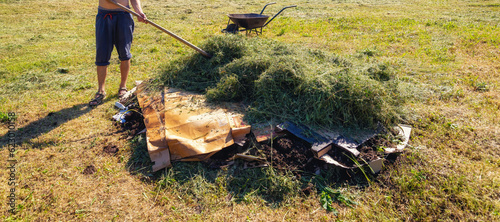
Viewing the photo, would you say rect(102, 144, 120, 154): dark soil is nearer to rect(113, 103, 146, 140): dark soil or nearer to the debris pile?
rect(113, 103, 146, 140): dark soil

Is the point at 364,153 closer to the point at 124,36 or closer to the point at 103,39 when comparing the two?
the point at 124,36

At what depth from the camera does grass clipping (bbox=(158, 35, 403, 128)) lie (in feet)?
10.2

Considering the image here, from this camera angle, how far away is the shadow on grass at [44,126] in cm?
332

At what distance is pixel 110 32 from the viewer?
3.93m

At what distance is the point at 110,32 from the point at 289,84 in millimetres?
2801

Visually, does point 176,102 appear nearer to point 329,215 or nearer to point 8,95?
point 329,215

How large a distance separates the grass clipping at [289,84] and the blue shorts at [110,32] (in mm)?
786

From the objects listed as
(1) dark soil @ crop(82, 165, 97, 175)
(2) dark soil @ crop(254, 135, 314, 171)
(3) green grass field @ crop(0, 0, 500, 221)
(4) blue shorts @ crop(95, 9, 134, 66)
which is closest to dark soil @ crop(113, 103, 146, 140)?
(3) green grass field @ crop(0, 0, 500, 221)

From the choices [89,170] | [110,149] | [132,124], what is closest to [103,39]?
[132,124]

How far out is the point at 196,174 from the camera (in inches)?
109

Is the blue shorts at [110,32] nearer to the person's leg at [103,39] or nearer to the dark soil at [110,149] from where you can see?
the person's leg at [103,39]

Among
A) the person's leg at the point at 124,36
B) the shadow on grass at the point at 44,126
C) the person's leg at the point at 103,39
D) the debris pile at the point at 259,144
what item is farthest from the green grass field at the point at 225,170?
the person's leg at the point at 124,36

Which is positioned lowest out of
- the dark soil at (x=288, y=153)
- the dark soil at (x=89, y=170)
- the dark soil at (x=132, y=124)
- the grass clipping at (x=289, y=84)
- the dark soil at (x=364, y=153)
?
the dark soil at (x=89, y=170)

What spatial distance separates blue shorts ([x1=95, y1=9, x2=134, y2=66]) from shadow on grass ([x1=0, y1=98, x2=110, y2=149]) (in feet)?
2.71
